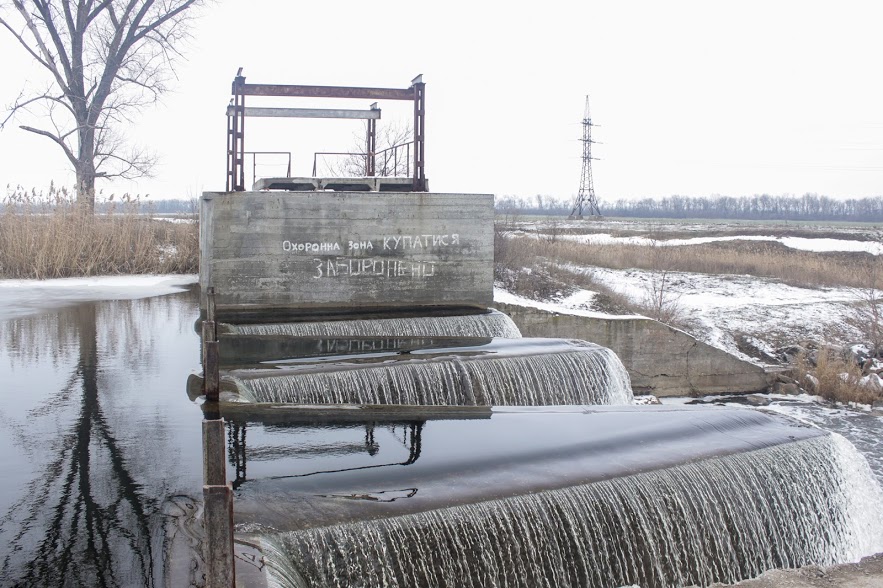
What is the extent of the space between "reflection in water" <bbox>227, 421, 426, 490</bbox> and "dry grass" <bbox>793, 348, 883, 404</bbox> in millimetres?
10914

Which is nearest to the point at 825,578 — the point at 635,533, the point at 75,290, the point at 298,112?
the point at 635,533

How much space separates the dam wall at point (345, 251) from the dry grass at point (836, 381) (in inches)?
265

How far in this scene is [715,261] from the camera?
32.2m

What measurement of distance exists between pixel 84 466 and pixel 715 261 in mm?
29407

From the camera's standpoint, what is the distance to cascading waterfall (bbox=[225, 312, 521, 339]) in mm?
13378

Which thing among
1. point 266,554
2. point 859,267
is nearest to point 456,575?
point 266,554

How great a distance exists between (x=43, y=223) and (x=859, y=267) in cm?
2827

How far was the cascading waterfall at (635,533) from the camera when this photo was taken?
5.45 metres

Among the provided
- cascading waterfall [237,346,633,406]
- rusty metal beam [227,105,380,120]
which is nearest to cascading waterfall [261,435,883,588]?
cascading waterfall [237,346,633,406]

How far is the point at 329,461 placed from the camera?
269 inches

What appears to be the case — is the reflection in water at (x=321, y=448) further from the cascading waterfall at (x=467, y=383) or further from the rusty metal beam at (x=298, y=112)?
the rusty metal beam at (x=298, y=112)

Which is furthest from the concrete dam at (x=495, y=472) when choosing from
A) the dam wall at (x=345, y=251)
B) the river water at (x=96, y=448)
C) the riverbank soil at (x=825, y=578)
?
the dam wall at (x=345, y=251)

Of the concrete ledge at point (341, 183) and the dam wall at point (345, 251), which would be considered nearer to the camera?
the dam wall at point (345, 251)

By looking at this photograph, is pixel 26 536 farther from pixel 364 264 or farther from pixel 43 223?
pixel 43 223
